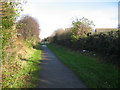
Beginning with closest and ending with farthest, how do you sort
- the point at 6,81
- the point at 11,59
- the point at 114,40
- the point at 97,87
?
1. the point at 97,87
2. the point at 6,81
3. the point at 11,59
4. the point at 114,40

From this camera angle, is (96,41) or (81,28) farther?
(81,28)

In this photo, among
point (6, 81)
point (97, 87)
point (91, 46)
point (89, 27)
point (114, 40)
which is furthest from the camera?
point (89, 27)

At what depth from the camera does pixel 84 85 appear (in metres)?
6.92

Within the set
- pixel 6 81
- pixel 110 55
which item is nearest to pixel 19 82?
pixel 6 81

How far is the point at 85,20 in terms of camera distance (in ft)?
91.8

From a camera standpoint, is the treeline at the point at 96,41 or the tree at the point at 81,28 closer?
the treeline at the point at 96,41

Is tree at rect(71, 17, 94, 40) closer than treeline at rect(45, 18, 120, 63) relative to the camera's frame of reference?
No

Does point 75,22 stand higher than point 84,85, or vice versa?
point 75,22

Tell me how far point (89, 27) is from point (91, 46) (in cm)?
882

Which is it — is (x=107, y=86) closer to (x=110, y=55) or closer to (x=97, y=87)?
(x=97, y=87)

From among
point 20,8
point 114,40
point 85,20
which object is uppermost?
point 85,20

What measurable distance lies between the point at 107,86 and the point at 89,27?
21.8 m

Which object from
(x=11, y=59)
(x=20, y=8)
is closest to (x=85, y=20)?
(x=11, y=59)

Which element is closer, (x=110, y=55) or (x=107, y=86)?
(x=107, y=86)
